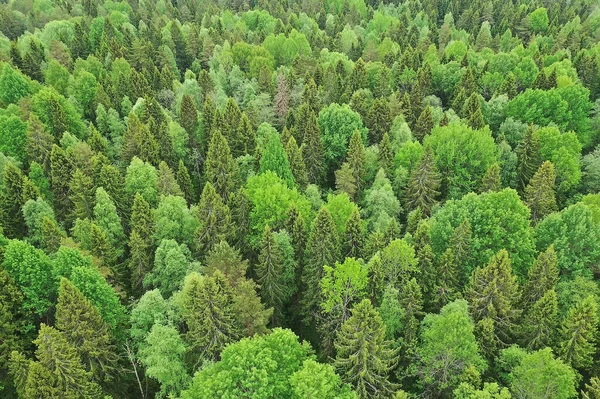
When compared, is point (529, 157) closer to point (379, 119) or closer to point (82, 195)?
point (379, 119)

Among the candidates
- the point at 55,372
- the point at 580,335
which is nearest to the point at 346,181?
the point at 580,335

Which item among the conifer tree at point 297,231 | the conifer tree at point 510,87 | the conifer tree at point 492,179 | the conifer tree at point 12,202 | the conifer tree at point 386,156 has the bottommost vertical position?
the conifer tree at point 12,202

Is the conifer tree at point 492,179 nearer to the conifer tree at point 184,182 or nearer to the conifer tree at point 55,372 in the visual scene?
the conifer tree at point 184,182

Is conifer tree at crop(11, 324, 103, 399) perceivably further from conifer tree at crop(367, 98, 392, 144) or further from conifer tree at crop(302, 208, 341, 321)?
conifer tree at crop(367, 98, 392, 144)

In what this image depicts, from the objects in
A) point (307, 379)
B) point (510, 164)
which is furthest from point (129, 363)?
point (510, 164)

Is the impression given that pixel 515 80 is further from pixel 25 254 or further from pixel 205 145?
pixel 25 254

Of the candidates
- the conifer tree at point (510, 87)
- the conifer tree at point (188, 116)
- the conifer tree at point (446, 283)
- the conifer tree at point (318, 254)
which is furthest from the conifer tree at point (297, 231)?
the conifer tree at point (510, 87)
